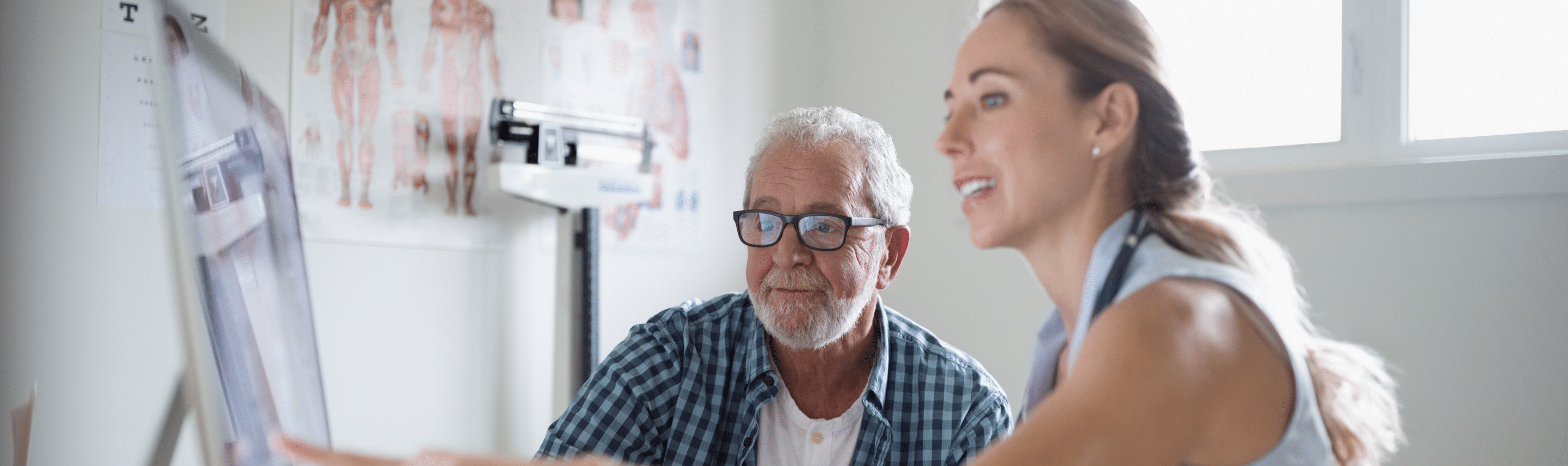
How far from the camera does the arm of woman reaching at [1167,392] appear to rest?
51cm

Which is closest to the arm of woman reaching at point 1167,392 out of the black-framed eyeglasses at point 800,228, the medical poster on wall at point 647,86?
the black-framed eyeglasses at point 800,228

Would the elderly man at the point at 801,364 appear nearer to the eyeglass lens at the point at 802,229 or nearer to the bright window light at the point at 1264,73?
the eyeglass lens at the point at 802,229

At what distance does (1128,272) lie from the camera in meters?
0.55

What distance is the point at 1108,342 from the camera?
0.52 metres

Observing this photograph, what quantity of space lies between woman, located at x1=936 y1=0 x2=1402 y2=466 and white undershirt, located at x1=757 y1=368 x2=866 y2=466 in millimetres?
722

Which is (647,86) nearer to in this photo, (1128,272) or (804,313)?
(804,313)

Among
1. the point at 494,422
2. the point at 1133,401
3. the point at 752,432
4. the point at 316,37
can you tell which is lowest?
the point at 494,422

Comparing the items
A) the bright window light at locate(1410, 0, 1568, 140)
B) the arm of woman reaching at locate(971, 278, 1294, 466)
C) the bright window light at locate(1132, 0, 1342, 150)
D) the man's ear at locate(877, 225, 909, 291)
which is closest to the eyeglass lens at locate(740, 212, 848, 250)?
the man's ear at locate(877, 225, 909, 291)

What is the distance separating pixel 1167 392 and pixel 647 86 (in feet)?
7.42

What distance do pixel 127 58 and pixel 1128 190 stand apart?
1.66 meters

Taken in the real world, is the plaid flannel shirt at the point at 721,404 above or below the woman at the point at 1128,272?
below

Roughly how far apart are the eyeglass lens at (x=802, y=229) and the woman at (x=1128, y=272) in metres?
0.66

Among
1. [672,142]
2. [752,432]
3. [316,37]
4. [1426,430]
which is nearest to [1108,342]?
[752,432]

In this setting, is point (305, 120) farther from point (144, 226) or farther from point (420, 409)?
point (420, 409)
